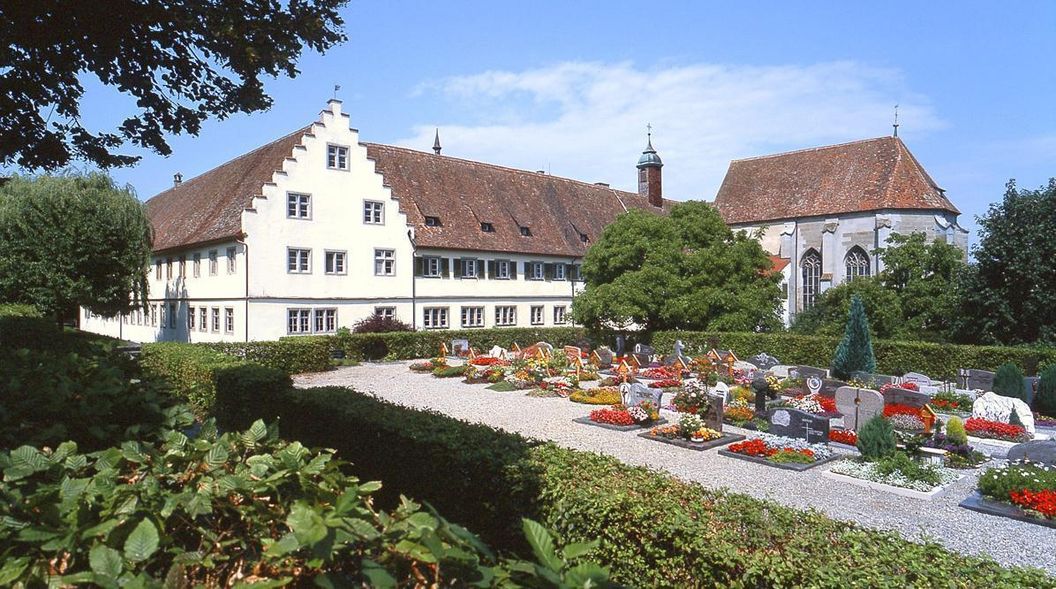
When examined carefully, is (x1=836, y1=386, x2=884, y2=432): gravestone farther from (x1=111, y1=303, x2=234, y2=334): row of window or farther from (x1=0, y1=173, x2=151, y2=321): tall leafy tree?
(x1=0, y1=173, x2=151, y2=321): tall leafy tree

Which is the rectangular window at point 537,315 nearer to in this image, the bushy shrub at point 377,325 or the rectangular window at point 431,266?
the rectangular window at point 431,266

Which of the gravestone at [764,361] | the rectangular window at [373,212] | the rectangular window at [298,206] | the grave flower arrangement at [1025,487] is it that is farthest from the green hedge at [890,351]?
the rectangular window at [298,206]

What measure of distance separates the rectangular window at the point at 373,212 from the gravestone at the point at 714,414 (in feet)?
76.6

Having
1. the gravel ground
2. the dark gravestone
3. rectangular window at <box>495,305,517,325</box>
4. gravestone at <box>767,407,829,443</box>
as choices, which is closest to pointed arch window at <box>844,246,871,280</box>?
rectangular window at <box>495,305,517,325</box>

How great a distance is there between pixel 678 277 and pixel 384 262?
15163 mm

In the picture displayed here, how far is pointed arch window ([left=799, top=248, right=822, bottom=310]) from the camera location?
162ft

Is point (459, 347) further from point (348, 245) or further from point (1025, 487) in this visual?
point (1025, 487)

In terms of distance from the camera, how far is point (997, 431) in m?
15.9

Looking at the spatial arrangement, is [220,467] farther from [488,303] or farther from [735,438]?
[488,303]

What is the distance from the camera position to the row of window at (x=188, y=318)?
32625 mm

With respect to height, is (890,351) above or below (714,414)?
above

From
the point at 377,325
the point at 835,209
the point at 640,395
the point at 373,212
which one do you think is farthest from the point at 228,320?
the point at 835,209

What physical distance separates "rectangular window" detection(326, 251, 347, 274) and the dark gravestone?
1116 inches

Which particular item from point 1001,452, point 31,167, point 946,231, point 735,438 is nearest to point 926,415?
point 1001,452
